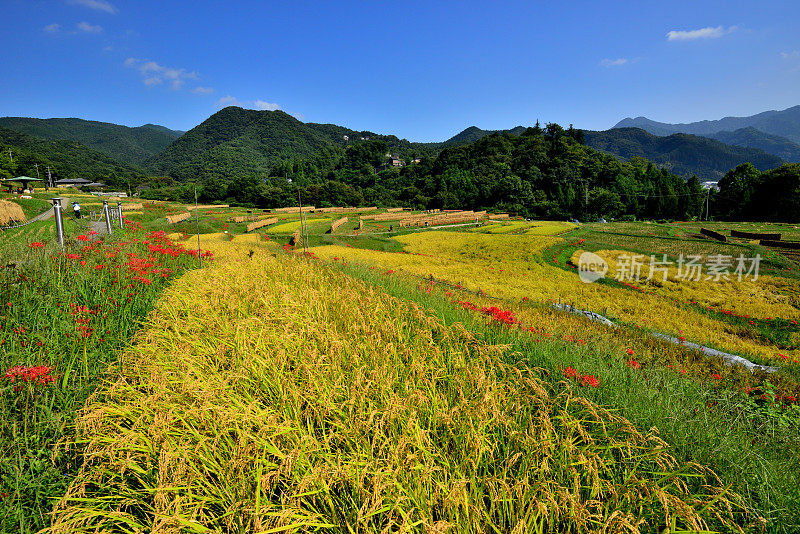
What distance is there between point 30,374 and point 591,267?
24758 millimetres

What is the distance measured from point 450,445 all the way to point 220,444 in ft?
5.74

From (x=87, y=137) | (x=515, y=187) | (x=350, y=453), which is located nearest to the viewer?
(x=350, y=453)

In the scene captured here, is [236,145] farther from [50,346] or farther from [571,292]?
[50,346]

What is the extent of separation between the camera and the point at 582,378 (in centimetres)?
388

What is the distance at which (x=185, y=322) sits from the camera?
454cm

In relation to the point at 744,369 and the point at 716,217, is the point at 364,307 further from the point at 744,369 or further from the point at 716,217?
the point at 716,217

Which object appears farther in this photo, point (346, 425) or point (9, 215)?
point (9, 215)

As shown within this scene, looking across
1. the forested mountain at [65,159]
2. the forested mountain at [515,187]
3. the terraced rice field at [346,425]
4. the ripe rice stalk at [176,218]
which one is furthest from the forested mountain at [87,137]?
the terraced rice field at [346,425]

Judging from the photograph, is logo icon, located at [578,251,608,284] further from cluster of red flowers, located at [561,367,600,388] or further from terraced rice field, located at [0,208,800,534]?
cluster of red flowers, located at [561,367,600,388]

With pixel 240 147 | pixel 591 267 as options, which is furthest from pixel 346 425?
pixel 240 147

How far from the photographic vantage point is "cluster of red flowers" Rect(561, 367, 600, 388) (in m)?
3.60

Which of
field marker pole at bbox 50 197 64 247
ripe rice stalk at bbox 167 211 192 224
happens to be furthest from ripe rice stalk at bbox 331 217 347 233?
field marker pole at bbox 50 197 64 247

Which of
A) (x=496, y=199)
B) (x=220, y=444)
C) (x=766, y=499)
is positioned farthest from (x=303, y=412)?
(x=496, y=199)

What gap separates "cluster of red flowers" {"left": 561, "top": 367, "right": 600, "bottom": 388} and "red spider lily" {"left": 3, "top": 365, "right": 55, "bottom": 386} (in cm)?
507
